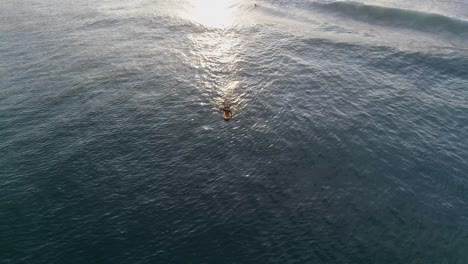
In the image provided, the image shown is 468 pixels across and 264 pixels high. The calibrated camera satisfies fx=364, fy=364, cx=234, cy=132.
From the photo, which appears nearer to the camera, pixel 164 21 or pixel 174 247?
pixel 174 247

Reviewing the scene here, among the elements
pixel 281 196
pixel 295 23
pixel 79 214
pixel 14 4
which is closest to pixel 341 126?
pixel 281 196

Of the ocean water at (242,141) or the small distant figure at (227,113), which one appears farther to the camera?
the small distant figure at (227,113)

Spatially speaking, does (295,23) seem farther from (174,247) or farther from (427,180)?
(174,247)

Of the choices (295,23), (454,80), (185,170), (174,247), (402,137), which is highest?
(295,23)

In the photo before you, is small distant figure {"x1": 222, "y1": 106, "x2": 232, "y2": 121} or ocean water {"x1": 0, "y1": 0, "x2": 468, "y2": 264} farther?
small distant figure {"x1": 222, "y1": 106, "x2": 232, "y2": 121}

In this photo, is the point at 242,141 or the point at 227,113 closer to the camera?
the point at 242,141

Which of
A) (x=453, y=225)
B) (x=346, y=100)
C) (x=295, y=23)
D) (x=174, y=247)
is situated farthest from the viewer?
(x=295, y=23)

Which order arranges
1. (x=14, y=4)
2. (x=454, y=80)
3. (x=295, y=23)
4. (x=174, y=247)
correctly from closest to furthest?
(x=174, y=247), (x=454, y=80), (x=295, y=23), (x=14, y=4)

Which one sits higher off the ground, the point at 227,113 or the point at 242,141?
the point at 227,113
